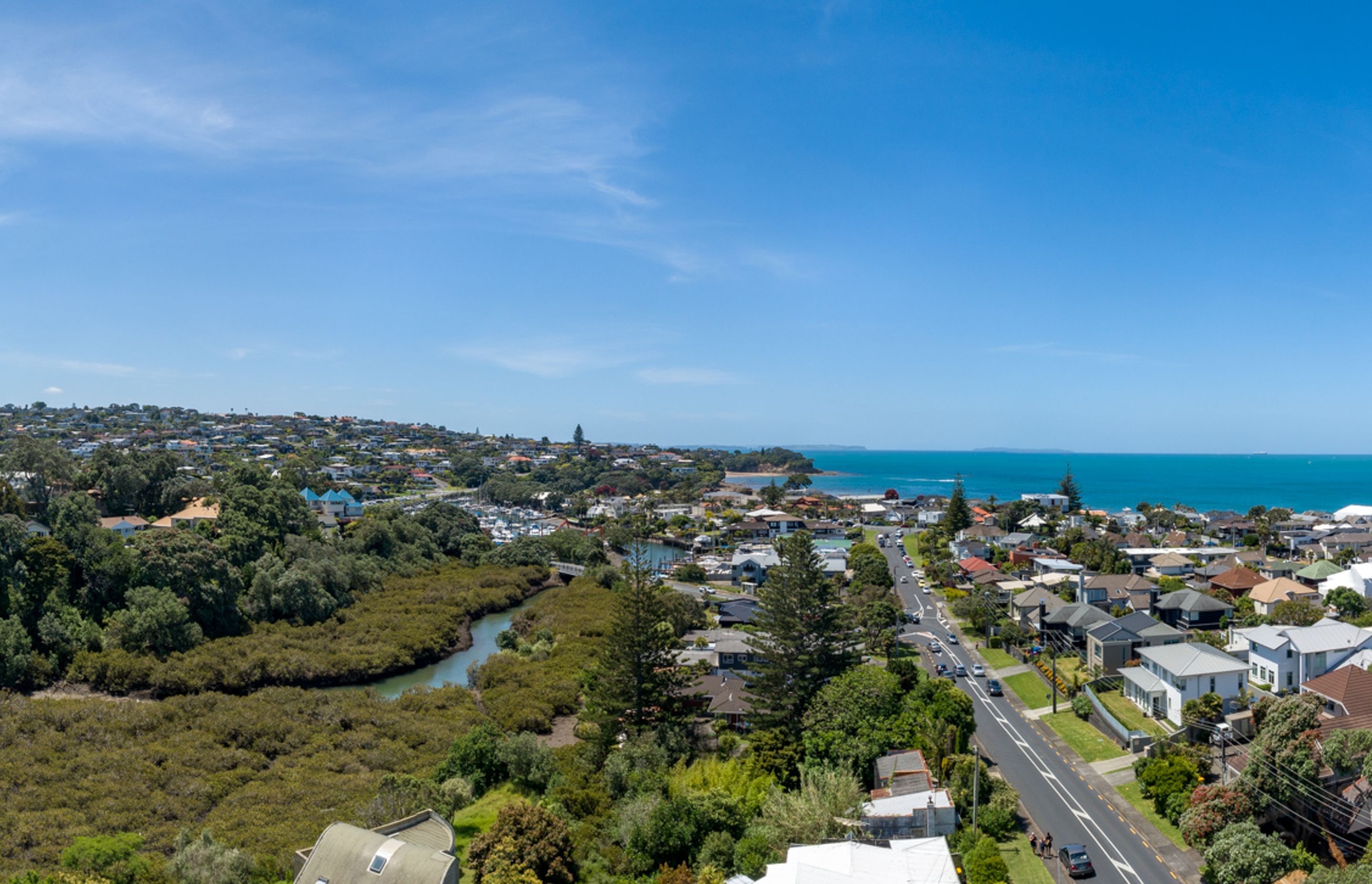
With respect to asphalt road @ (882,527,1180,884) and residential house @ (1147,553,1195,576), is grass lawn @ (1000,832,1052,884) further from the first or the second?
residential house @ (1147,553,1195,576)

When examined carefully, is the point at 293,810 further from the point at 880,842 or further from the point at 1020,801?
the point at 1020,801

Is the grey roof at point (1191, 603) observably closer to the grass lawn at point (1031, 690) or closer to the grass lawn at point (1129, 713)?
the grass lawn at point (1031, 690)

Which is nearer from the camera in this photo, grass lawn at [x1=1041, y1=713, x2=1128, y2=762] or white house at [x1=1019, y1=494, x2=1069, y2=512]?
grass lawn at [x1=1041, y1=713, x2=1128, y2=762]

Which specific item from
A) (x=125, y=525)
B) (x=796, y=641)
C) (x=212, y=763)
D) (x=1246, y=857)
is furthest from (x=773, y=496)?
(x=1246, y=857)

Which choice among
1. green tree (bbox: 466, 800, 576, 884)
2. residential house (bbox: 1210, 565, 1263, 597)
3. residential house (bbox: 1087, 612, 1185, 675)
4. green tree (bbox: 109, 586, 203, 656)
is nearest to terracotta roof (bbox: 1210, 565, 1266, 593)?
residential house (bbox: 1210, 565, 1263, 597)

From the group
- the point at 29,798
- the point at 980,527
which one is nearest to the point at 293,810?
the point at 29,798

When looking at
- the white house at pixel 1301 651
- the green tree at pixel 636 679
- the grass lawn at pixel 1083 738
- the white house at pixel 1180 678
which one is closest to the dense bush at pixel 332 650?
the green tree at pixel 636 679
